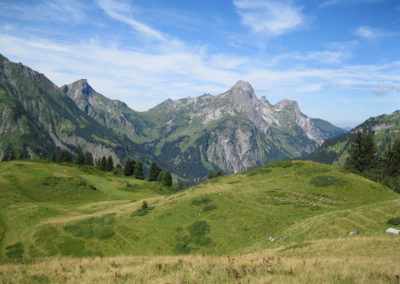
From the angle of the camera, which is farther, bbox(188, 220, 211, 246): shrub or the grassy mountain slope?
bbox(188, 220, 211, 246): shrub

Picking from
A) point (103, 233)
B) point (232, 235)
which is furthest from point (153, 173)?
point (232, 235)

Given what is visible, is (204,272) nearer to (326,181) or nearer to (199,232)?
(199,232)

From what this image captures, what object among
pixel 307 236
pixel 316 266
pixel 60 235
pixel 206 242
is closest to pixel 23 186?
pixel 60 235

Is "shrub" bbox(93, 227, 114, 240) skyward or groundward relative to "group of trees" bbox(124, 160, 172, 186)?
skyward

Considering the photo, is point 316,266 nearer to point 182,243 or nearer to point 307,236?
point 307,236

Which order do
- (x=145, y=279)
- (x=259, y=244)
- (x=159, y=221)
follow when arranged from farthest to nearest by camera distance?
(x=159, y=221) < (x=259, y=244) < (x=145, y=279)

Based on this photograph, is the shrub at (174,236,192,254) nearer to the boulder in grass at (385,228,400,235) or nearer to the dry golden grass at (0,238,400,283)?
the dry golden grass at (0,238,400,283)

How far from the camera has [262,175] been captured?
44531mm

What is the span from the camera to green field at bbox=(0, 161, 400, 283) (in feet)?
30.4

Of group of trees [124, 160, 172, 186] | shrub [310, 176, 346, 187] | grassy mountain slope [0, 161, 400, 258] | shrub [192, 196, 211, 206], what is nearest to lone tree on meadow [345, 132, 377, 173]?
grassy mountain slope [0, 161, 400, 258]

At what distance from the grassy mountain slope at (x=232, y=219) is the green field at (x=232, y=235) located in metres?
0.13

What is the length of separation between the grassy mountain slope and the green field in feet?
0.44

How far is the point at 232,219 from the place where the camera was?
1118 inches

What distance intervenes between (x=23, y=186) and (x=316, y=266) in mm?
75248
